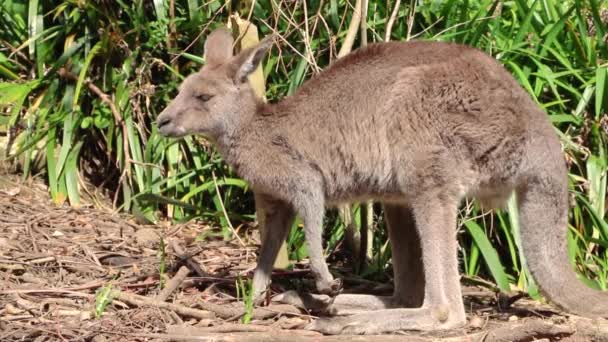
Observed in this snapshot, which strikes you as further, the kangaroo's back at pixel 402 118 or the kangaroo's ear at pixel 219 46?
the kangaroo's ear at pixel 219 46

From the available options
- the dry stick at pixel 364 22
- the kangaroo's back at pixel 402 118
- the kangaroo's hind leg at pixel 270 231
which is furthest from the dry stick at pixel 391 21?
the kangaroo's hind leg at pixel 270 231

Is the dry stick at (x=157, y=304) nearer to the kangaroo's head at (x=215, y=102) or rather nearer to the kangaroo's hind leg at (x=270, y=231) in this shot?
the kangaroo's hind leg at (x=270, y=231)

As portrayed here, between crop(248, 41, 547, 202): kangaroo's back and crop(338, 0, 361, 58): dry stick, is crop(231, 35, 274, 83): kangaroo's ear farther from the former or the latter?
crop(338, 0, 361, 58): dry stick

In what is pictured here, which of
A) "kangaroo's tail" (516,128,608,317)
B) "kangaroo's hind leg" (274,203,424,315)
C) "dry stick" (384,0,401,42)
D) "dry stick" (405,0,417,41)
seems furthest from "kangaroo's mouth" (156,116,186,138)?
"kangaroo's tail" (516,128,608,317)

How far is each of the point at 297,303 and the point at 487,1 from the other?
101 inches

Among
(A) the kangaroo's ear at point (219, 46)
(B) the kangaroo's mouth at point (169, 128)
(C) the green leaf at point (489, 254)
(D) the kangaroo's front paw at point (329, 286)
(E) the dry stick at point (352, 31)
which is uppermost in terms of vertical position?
(E) the dry stick at point (352, 31)

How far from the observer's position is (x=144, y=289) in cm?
587

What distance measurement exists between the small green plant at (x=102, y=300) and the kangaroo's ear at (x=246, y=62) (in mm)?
1350

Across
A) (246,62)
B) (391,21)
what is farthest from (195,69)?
(246,62)

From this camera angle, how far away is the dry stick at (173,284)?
568 cm

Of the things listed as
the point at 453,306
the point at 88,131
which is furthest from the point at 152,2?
the point at 453,306

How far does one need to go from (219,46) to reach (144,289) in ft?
4.67

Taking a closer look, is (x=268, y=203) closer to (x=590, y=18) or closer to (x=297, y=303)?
(x=297, y=303)

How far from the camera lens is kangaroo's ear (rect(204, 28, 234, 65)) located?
6.05 metres
